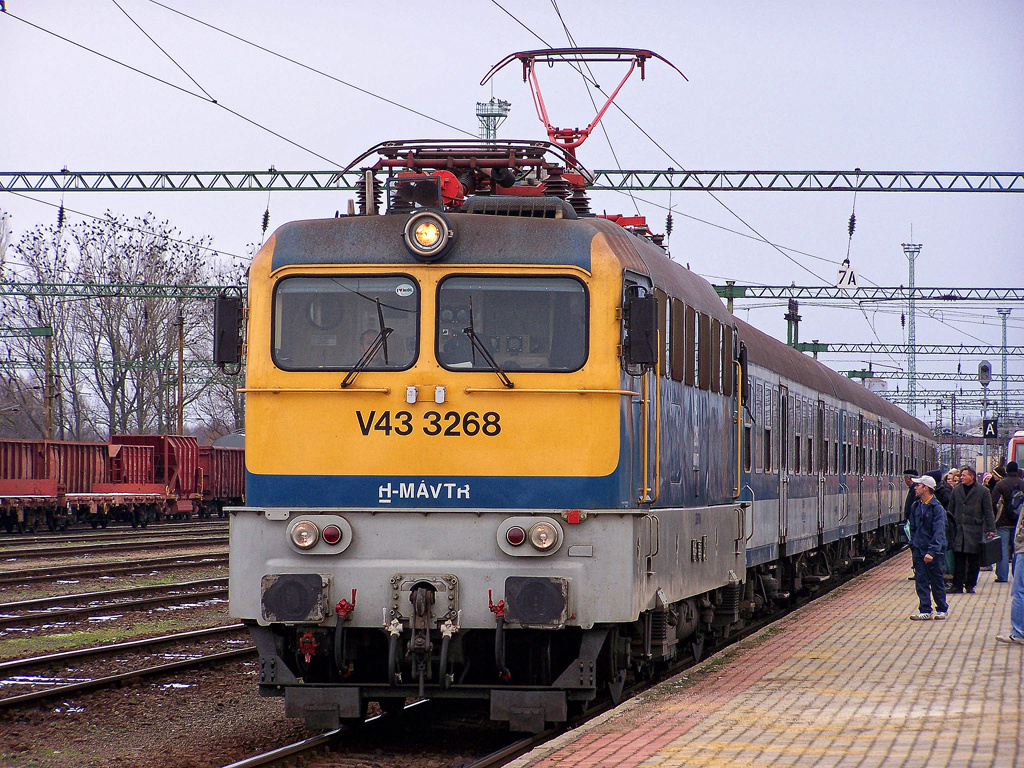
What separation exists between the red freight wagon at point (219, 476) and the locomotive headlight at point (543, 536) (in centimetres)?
3878

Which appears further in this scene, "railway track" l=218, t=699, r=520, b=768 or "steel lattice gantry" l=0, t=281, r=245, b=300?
"steel lattice gantry" l=0, t=281, r=245, b=300

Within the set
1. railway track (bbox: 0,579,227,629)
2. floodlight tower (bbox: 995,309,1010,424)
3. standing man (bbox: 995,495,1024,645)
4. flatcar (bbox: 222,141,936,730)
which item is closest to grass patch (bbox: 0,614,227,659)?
railway track (bbox: 0,579,227,629)

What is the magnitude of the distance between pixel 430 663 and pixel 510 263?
8.12 feet

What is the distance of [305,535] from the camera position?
27.1 feet

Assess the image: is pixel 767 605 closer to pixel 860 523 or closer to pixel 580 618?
pixel 860 523

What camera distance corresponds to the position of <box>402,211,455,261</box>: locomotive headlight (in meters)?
8.52

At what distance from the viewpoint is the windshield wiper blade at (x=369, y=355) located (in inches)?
333

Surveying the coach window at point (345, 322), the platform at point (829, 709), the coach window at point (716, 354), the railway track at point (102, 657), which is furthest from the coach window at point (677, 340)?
the railway track at point (102, 657)

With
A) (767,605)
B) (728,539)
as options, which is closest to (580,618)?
(728,539)

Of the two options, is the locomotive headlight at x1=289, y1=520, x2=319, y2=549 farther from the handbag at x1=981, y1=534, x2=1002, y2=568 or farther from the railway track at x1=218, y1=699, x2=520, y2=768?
the handbag at x1=981, y1=534, x2=1002, y2=568

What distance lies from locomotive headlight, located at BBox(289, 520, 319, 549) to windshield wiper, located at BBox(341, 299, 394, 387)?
0.89 meters

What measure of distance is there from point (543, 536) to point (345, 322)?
1829 millimetres

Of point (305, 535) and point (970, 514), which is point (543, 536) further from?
point (970, 514)

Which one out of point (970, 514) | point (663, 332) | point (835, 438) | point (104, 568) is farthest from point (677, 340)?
point (104, 568)
